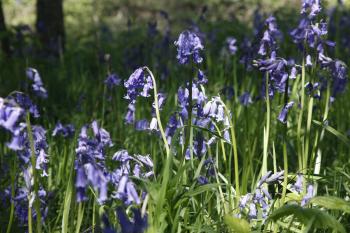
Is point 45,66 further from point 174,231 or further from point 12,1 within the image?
point 12,1

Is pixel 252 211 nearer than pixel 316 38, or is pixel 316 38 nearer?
pixel 252 211

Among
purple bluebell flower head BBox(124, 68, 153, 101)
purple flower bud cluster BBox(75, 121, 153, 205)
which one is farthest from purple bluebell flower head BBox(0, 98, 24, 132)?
purple bluebell flower head BBox(124, 68, 153, 101)

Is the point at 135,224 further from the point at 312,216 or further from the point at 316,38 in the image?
the point at 316,38

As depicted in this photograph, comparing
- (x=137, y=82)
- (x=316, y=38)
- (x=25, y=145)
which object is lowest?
(x=25, y=145)

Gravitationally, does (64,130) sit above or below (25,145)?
above

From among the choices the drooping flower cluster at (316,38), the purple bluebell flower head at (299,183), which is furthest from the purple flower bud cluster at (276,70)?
the purple bluebell flower head at (299,183)

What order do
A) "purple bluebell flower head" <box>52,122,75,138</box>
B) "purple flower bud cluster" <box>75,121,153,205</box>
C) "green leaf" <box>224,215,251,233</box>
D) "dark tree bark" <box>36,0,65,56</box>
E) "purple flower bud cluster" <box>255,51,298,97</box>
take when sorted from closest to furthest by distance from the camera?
"purple flower bud cluster" <box>75,121,153,205</box> < "green leaf" <box>224,215,251,233</box> < "purple flower bud cluster" <box>255,51,298,97</box> < "purple bluebell flower head" <box>52,122,75,138</box> < "dark tree bark" <box>36,0,65,56</box>

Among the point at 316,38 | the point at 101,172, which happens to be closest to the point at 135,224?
the point at 101,172

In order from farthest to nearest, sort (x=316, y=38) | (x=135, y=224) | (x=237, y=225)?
(x=316, y=38) → (x=237, y=225) → (x=135, y=224)

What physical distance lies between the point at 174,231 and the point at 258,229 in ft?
1.27

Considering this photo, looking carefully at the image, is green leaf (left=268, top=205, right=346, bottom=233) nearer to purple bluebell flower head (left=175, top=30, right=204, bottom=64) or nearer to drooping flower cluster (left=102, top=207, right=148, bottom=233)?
drooping flower cluster (left=102, top=207, right=148, bottom=233)

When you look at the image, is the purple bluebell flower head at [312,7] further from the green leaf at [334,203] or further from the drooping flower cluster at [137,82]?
the green leaf at [334,203]

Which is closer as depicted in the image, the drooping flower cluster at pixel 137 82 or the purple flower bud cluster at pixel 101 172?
the purple flower bud cluster at pixel 101 172

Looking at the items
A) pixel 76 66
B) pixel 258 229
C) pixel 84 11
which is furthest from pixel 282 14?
pixel 258 229
